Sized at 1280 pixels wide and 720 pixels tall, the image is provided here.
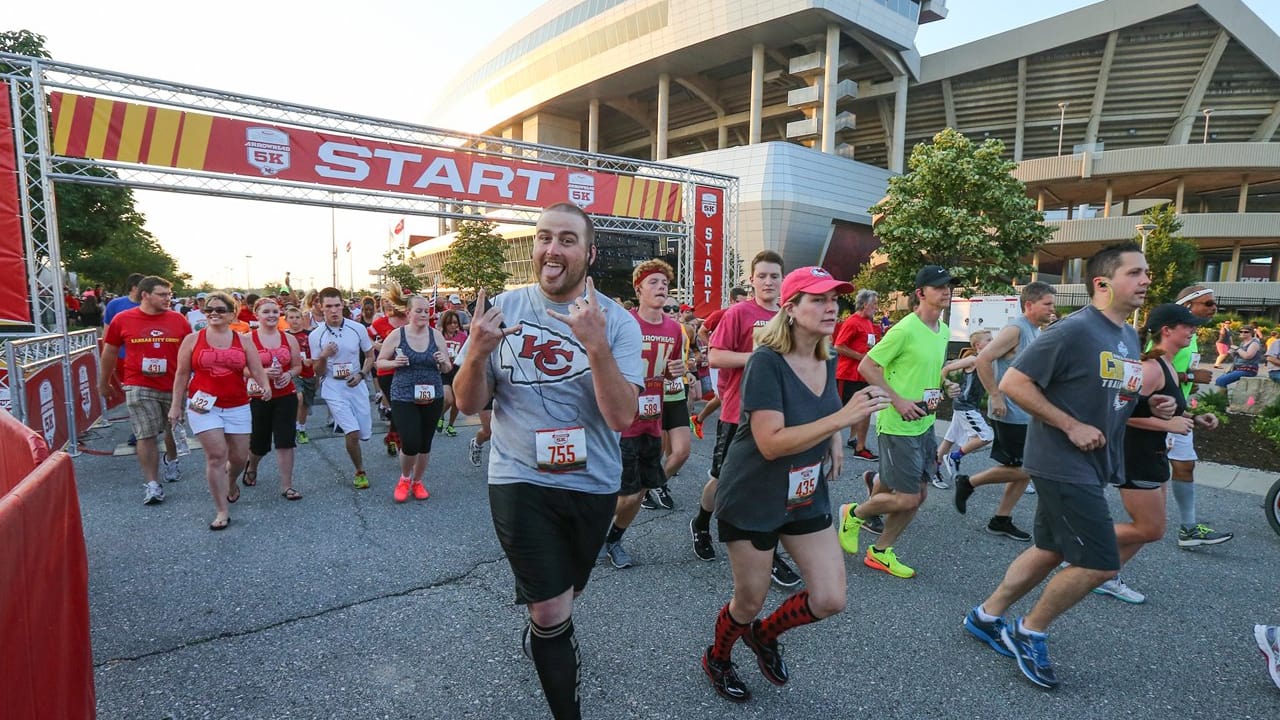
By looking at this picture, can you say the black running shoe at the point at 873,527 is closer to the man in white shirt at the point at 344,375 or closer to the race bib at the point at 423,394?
the race bib at the point at 423,394

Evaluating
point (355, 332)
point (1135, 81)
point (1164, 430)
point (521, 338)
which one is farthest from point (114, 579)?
point (1135, 81)

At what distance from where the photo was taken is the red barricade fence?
146 centimetres

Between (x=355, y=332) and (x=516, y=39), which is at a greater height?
(x=516, y=39)

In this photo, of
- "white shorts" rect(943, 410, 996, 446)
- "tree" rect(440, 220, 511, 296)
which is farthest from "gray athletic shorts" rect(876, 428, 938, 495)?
"tree" rect(440, 220, 511, 296)

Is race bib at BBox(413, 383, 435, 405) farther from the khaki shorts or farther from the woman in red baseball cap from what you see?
the woman in red baseball cap

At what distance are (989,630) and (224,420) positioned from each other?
5474 millimetres

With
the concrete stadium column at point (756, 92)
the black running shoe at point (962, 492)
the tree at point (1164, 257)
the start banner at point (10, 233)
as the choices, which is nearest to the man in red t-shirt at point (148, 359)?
the start banner at point (10, 233)

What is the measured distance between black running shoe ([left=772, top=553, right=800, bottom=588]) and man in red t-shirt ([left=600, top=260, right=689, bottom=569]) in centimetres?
93

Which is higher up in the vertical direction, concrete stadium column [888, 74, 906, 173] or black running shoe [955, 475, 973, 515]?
concrete stadium column [888, 74, 906, 173]

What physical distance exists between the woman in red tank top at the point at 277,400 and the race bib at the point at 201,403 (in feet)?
2.02

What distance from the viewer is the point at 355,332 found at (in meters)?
6.08

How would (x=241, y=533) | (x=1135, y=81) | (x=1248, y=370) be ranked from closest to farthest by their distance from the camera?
(x=241, y=533) < (x=1248, y=370) < (x=1135, y=81)

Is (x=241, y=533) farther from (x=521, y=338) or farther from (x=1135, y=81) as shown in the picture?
(x=1135, y=81)

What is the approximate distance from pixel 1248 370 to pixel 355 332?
13.7 m
